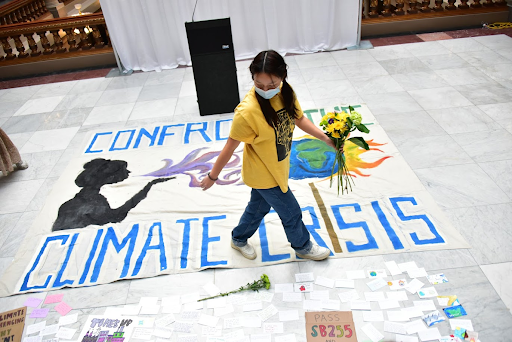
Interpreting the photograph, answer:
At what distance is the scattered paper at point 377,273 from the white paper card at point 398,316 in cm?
27

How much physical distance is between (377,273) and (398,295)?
20 centimetres

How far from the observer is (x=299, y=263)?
2801mm

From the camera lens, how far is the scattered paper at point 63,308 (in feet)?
8.64

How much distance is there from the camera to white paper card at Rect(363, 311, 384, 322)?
2.37 metres

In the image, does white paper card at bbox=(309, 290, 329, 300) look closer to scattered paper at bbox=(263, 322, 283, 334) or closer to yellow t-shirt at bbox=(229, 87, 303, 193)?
scattered paper at bbox=(263, 322, 283, 334)

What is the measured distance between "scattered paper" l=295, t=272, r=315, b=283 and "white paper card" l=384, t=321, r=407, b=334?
533 mm

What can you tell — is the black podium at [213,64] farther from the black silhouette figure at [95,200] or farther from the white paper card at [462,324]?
the white paper card at [462,324]

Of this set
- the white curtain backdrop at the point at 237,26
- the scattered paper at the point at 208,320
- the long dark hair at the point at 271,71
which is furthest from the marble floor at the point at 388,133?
the long dark hair at the point at 271,71

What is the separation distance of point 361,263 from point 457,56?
428 centimetres

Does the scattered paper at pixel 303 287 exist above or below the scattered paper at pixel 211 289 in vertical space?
above

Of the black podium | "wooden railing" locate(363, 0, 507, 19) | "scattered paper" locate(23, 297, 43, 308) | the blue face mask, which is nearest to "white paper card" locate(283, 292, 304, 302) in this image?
the blue face mask

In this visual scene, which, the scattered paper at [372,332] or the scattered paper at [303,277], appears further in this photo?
the scattered paper at [303,277]

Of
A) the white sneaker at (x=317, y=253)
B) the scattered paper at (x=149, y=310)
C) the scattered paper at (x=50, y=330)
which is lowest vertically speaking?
the scattered paper at (x=149, y=310)

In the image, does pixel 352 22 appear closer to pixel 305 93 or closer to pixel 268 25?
pixel 268 25
